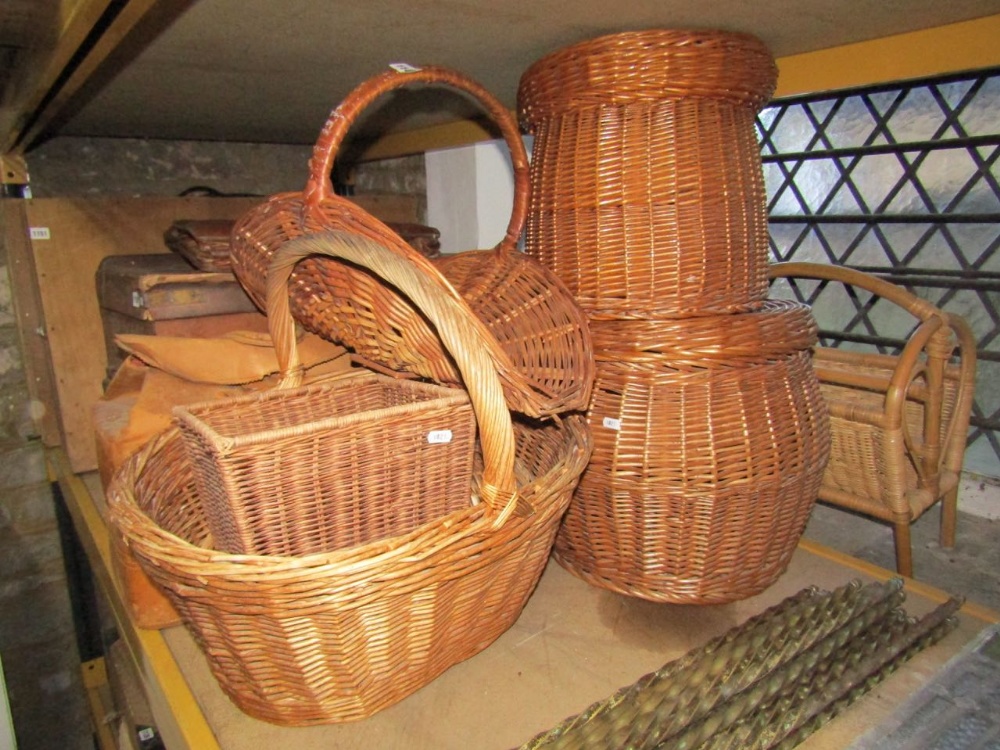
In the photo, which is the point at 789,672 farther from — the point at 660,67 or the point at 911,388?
the point at 911,388

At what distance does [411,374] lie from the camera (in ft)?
2.51

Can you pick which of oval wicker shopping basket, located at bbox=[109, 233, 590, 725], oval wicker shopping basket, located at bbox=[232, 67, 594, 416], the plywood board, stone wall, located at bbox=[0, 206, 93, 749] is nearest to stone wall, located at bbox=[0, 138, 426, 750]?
stone wall, located at bbox=[0, 206, 93, 749]

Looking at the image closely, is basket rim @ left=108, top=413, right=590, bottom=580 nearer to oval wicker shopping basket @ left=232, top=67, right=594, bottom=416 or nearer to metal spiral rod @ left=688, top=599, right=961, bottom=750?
oval wicker shopping basket @ left=232, top=67, right=594, bottom=416

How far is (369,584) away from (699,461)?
367mm

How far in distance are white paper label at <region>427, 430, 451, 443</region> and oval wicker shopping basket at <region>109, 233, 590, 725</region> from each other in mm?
104

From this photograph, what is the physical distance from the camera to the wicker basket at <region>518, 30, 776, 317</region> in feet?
2.17

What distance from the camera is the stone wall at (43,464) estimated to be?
1.43 m

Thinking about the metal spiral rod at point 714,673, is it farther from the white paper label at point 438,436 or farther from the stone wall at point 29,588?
the stone wall at point 29,588

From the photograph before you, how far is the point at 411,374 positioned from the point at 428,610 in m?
0.30

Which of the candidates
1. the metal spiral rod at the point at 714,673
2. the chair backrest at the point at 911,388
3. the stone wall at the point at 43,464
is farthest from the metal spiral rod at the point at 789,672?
the stone wall at the point at 43,464

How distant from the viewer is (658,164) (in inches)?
26.8

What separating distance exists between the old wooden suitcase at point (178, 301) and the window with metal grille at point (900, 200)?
1389 millimetres

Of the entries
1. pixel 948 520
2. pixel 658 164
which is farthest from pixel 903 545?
pixel 658 164

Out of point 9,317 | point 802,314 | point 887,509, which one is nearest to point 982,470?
point 887,509
